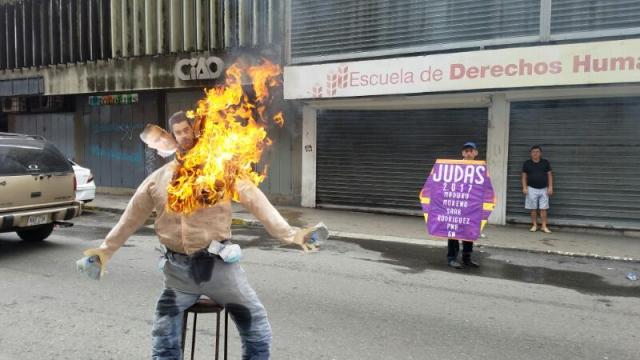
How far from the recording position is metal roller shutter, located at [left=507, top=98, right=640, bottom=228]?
32.2 ft

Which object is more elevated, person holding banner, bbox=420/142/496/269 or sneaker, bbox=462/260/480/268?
person holding banner, bbox=420/142/496/269

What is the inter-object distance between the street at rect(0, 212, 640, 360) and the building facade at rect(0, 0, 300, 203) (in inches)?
257

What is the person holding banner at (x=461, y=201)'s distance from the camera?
7172mm

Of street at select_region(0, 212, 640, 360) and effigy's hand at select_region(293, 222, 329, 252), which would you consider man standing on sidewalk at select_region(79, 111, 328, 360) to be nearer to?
effigy's hand at select_region(293, 222, 329, 252)

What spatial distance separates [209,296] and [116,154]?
1438 centimetres

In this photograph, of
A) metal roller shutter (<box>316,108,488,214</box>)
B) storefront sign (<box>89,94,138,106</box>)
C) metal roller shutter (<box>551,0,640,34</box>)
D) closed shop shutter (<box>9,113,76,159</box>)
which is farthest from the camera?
closed shop shutter (<box>9,113,76,159</box>)

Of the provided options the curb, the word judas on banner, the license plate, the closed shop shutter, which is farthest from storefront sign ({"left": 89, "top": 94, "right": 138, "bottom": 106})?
the word judas on banner

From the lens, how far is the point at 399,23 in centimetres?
1134

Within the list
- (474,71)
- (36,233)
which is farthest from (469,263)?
(36,233)

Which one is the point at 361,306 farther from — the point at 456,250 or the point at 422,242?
the point at 422,242

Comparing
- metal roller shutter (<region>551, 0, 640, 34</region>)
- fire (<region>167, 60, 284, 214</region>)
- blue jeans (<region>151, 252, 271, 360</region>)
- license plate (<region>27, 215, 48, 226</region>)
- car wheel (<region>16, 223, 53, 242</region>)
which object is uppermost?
metal roller shutter (<region>551, 0, 640, 34</region>)

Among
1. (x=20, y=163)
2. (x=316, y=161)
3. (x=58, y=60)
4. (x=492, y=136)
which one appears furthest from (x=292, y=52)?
(x=58, y=60)

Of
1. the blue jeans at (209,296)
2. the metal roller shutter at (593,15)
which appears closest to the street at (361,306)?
the blue jeans at (209,296)

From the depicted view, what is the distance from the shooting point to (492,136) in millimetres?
10812
